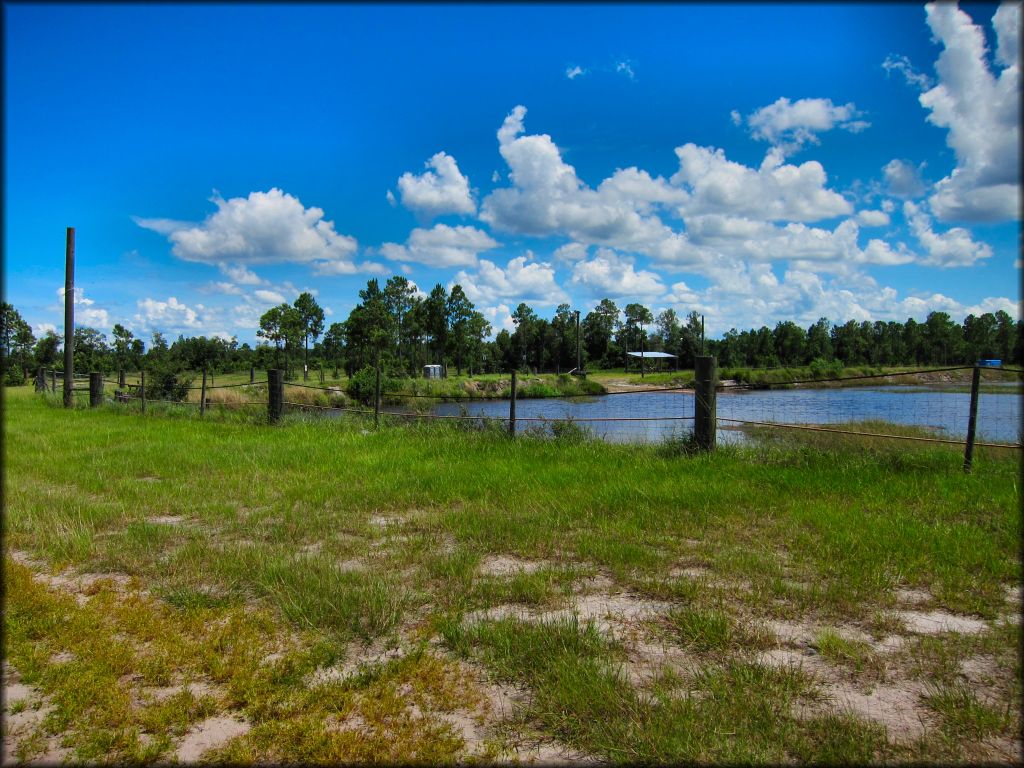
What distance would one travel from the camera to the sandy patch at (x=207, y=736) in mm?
2518

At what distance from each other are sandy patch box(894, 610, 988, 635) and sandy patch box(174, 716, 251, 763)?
139 inches

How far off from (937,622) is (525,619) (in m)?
2.38

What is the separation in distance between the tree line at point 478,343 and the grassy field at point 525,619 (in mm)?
40929

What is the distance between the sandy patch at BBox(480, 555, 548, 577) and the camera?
14.6 feet

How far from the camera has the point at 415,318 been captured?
7081cm

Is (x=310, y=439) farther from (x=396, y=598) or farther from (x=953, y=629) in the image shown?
(x=953, y=629)

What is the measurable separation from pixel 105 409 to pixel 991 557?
70.8 ft

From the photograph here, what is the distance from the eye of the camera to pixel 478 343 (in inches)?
3194

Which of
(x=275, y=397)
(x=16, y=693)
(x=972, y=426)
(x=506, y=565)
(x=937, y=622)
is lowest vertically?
→ (x=16, y=693)

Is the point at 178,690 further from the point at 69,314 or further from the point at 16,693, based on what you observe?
the point at 69,314

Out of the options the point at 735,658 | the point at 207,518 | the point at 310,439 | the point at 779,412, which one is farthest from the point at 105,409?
the point at 779,412

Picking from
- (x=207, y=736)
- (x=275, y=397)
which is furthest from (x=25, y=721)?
(x=275, y=397)

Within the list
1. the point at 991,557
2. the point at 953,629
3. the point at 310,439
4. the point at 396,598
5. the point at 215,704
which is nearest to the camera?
the point at 215,704

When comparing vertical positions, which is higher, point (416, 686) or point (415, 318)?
point (415, 318)
